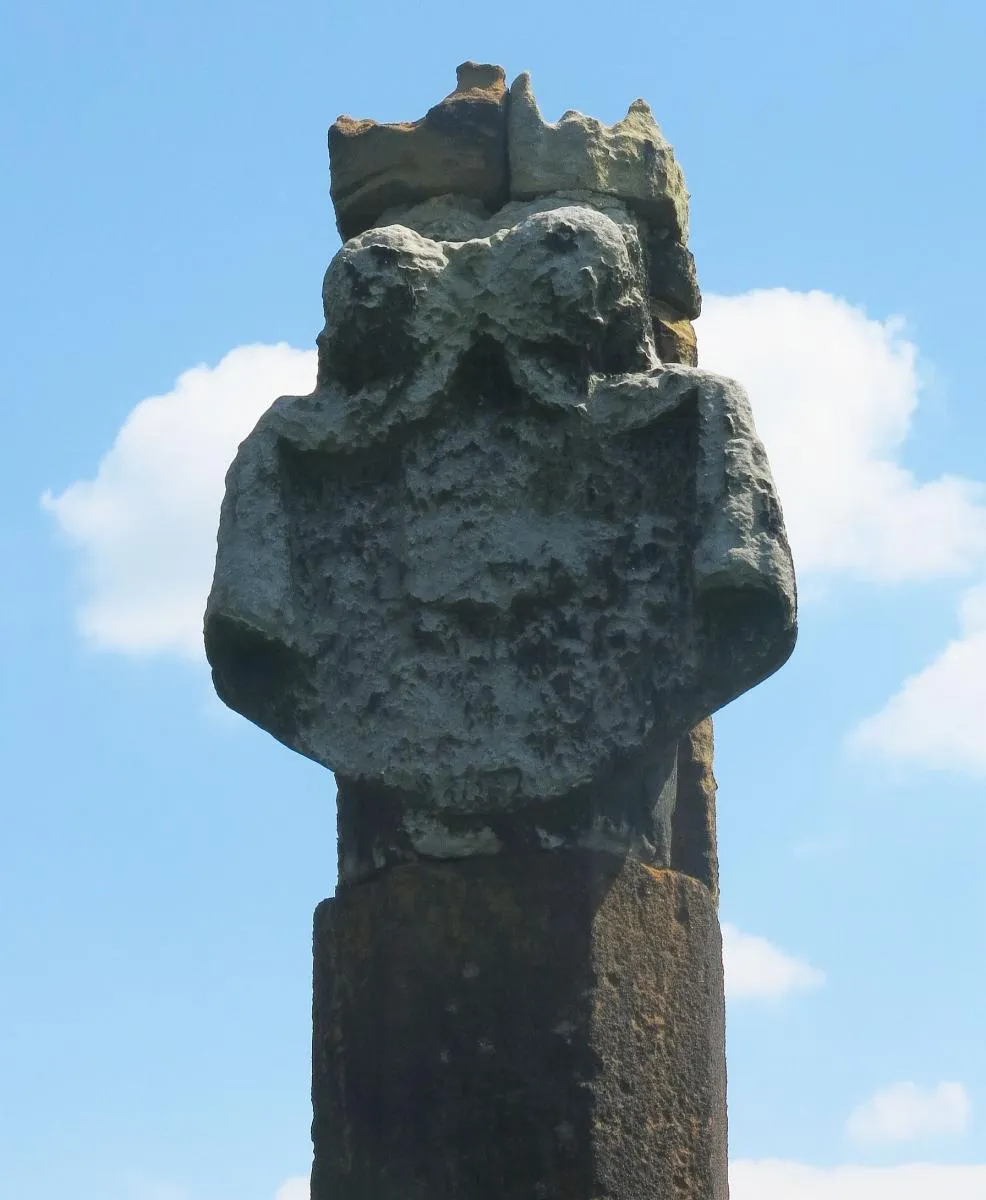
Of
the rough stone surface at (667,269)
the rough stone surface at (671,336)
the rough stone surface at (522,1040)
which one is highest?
the rough stone surface at (667,269)

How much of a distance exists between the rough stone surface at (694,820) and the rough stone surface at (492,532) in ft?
1.41

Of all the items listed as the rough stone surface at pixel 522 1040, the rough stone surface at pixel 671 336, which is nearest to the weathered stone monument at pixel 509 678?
the rough stone surface at pixel 522 1040

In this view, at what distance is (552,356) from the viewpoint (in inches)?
198

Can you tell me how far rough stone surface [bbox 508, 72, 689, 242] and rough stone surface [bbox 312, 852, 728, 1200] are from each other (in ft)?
5.45

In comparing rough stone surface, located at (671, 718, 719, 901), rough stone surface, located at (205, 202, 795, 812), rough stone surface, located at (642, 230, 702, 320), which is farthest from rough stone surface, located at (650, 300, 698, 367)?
rough stone surface, located at (671, 718, 719, 901)

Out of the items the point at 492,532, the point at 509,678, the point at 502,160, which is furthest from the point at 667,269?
the point at 509,678

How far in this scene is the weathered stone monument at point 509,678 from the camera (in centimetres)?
461

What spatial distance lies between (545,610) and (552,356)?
56 cm

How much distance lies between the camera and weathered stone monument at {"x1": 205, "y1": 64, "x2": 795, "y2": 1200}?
4613mm

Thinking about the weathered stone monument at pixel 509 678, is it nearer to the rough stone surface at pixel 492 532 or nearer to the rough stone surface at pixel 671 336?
the rough stone surface at pixel 492 532

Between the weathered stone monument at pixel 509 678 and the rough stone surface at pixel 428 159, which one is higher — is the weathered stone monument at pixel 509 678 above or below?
below

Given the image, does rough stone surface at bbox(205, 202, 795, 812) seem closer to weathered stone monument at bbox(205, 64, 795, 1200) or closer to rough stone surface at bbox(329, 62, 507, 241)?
weathered stone monument at bbox(205, 64, 795, 1200)

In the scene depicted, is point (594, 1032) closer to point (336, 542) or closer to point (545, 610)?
point (545, 610)

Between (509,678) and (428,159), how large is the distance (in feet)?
4.66
